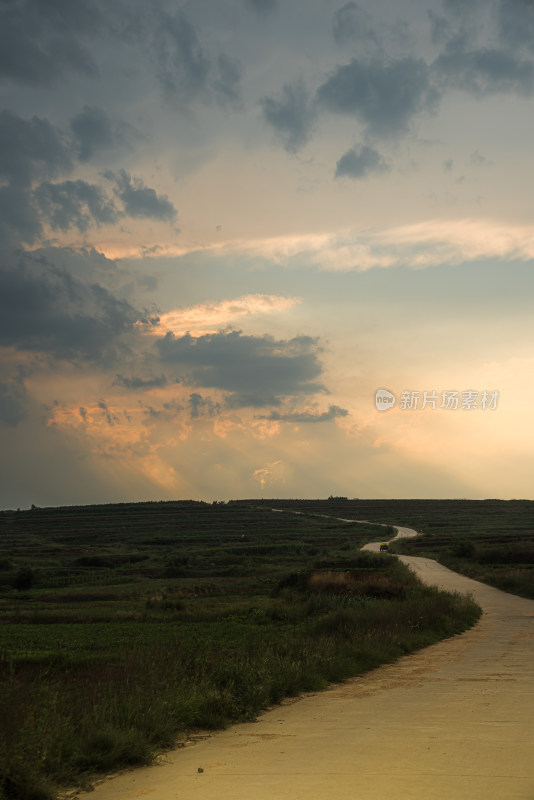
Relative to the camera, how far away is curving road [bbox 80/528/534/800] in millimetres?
7152

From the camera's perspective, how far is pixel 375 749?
29.3 ft

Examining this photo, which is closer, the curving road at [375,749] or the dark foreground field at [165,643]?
the curving road at [375,749]

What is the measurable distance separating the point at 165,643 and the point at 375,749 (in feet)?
50.3

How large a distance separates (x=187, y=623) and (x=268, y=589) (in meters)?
17.8

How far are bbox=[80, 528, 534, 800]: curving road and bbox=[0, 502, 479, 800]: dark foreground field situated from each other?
0.60 m

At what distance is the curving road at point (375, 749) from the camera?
7152 mm

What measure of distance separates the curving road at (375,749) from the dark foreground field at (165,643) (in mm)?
604

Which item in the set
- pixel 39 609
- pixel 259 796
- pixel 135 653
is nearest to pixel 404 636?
pixel 135 653

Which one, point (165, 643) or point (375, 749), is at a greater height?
point (375, 749)

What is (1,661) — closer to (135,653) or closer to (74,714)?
(135,653)

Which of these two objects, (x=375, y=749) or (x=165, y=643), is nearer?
(x=375, y=749)

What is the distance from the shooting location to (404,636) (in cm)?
2100

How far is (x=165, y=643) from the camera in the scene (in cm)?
2297

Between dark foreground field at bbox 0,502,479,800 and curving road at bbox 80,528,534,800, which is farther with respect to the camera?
dark foreground field at bbox 0,502,479,800
